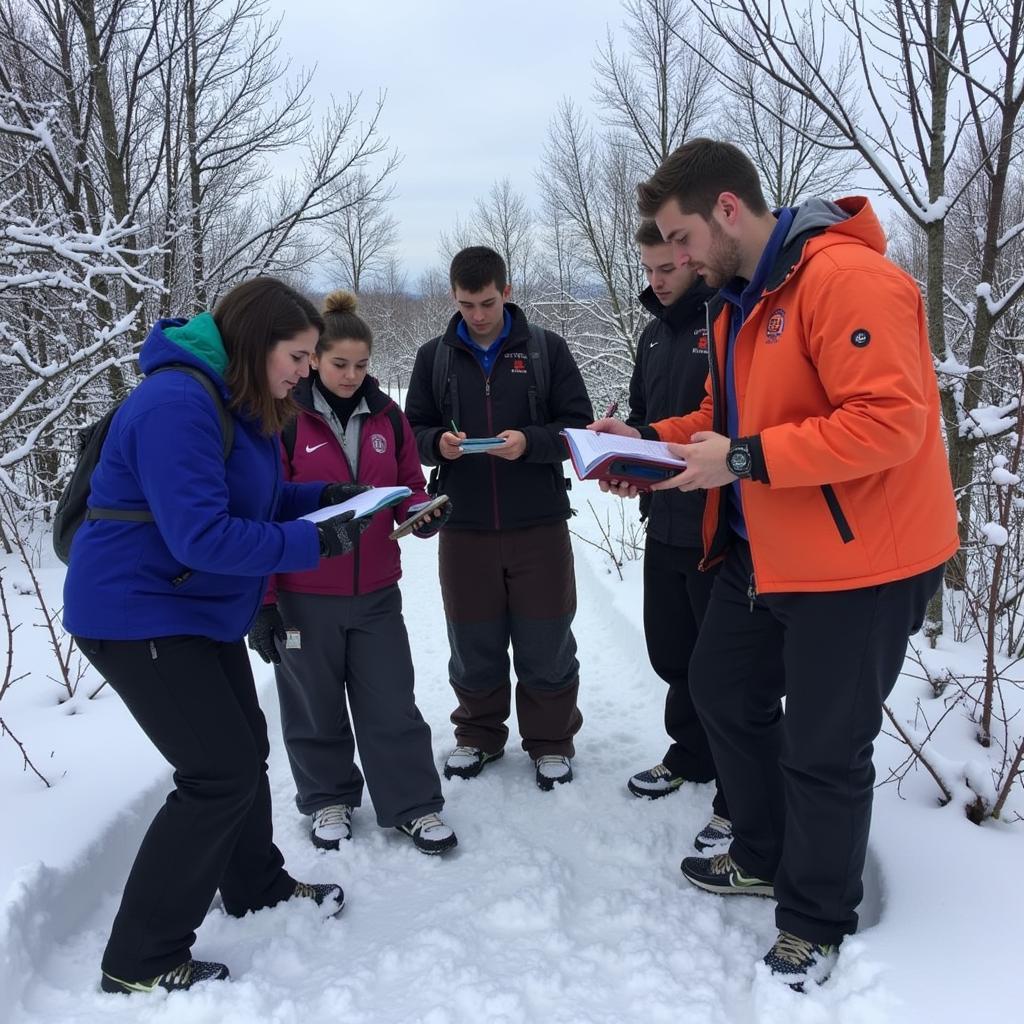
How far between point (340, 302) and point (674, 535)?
1.64m

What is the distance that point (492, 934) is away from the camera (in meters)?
2.40

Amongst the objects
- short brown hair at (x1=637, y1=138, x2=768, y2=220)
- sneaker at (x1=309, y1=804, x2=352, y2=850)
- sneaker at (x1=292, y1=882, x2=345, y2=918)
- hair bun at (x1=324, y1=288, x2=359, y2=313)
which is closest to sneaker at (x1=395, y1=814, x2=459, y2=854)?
sneaker at (x1=309, y1=804, x2=352, y2=850)

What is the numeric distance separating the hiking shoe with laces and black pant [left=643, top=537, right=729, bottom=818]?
3.16ft

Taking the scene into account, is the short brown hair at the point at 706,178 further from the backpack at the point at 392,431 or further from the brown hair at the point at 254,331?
the backpack at the point at 392,431

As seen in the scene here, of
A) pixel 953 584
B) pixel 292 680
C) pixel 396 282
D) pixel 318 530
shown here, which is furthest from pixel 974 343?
pixel 396 282

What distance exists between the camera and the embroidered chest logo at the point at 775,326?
191 centimetres

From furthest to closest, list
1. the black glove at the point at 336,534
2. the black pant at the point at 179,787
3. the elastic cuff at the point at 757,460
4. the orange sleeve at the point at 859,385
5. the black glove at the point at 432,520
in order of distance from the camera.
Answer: the black glove at the point at 432,520 < the black glove at the point at 336,534 < the black pant at the point at 179,787 < the elastic cuff at the point at 757,460 < the orange sleeve at the point at 859,385

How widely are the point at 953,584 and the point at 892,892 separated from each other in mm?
2593

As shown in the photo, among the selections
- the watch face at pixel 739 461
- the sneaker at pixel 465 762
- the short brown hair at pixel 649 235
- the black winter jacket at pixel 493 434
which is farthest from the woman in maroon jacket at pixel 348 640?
the watch face at pixel 739 461

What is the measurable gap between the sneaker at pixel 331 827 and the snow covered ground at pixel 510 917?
0.06 m

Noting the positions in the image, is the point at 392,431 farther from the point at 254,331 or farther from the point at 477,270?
the point at 254,331

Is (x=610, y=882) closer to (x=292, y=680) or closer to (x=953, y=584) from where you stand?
(x=292, y=680)

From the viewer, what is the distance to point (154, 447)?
6.28 feet

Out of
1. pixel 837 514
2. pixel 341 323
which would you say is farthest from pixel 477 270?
pixel 837 514
